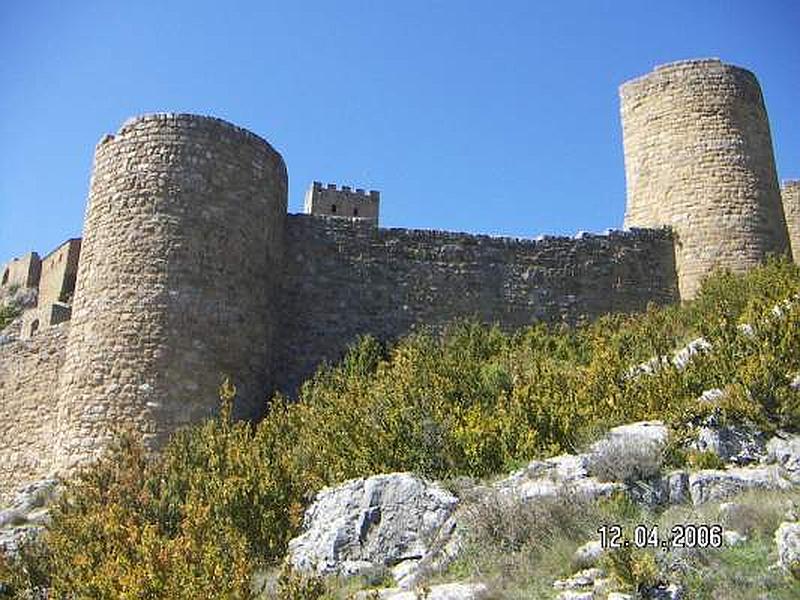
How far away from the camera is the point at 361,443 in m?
9.30

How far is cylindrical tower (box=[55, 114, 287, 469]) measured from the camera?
12156 millimetres

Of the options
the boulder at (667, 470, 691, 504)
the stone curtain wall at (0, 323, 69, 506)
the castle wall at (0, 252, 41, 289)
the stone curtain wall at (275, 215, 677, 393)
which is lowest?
the boulder at (667, 470, 691, 504)

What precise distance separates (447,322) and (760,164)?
22.1 ft

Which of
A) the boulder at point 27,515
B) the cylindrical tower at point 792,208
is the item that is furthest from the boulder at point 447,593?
→ the cylindrical tower at point 792,208

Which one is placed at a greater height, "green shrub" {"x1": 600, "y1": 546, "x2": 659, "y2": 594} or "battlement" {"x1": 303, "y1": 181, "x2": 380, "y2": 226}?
"battlement" {"x1": 303, "y1": 181, "x2": 380, "y2": 226}

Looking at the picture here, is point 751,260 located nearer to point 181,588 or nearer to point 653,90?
point 653,90

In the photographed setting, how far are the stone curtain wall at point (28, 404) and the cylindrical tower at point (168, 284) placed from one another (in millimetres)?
1731

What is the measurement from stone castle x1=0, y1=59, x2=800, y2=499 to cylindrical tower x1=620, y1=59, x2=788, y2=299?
3 cm

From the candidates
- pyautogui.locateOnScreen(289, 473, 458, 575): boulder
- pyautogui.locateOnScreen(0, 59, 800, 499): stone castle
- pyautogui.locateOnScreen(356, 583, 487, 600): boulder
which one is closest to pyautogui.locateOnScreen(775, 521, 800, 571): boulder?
pyautogui.locateOnScreen(356, 583, 487, 600): boulder

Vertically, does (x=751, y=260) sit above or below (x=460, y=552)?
above

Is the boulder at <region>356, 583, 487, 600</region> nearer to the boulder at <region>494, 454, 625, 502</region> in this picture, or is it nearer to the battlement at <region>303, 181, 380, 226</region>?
the boulder at <region>494, 454, 625, 502</region>

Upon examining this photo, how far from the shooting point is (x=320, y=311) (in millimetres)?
14414

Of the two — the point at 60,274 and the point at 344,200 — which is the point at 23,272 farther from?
the point at 344,200

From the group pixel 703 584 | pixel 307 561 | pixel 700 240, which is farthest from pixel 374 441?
pixel 700 240
